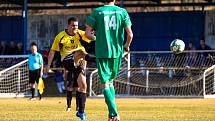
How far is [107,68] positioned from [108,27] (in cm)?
69

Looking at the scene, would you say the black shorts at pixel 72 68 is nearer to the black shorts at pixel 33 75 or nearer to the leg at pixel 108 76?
the leg at pixel 108 76

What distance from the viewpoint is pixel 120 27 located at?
11492mm

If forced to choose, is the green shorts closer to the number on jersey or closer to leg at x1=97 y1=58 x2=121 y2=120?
leg at x1=97 y1=58 x2=121 y2=120

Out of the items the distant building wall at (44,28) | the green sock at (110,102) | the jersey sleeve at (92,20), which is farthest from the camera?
the distant building wall at (44,28)

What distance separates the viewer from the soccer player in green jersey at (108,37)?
11.4 m

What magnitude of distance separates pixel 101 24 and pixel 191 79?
16825mm

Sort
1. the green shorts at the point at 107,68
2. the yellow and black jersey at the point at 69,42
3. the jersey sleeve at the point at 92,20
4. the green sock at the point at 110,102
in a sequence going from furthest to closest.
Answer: the yellow and black jersey at the point at 69,42, the jersey sleeve at the point at 92,20, the green shorts at the point at 107,68, the green sock at the point at 110,102

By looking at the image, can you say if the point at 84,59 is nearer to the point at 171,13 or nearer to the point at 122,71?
the point at 122,71

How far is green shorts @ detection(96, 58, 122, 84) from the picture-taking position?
11.4 m

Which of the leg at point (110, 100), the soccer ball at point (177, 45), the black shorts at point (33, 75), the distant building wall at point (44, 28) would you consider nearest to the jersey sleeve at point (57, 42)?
the leg at point (110, 100)

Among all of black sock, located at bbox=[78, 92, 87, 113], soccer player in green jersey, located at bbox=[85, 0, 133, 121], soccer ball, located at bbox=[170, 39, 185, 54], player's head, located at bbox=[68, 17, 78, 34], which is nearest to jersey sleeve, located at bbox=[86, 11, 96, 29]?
soccer player in green jersey, located at bbox=[85, 0, 133, 121]

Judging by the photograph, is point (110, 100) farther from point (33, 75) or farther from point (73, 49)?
point (33, 75)

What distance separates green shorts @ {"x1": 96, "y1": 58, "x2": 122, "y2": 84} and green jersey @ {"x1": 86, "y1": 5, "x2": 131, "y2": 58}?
3.1 inches

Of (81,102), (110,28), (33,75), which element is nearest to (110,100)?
(110,28)
